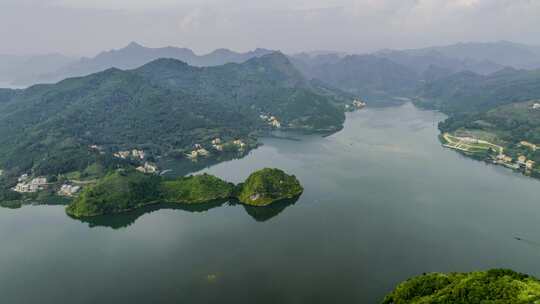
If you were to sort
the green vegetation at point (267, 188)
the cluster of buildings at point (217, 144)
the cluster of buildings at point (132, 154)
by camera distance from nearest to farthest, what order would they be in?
the green vegetation at point (267, 188) < the cluster of buildings at point (132, 154) < the cluster of buildings at point (217, 144)

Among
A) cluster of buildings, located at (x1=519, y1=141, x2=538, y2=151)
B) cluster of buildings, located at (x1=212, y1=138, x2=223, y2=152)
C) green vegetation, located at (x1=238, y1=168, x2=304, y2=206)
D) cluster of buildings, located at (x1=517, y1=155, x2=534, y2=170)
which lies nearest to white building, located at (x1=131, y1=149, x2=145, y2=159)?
cluster of buildings, located at (x1=212, y1=138, x2=223, y2=152)

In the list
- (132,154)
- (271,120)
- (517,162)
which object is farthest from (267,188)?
(271,120)

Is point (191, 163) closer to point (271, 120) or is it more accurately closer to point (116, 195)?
point (116, 195)

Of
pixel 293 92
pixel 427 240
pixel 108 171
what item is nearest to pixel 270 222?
pixel 427 240

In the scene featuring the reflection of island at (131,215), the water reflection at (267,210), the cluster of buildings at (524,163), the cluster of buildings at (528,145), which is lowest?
the reflection of island at (131,215)

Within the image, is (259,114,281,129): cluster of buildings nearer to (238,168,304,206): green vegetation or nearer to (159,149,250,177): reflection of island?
(159,149,250,177): reflection of island

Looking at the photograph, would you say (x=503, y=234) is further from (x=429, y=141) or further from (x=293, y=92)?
(x=293, y=92)

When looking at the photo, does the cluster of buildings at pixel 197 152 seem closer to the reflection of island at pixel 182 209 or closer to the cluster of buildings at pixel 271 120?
the reflection of island at pixel 182 209

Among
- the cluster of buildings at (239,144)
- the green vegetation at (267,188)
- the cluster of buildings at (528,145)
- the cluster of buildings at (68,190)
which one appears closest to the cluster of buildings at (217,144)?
the cluster of buildings at (239,144)
